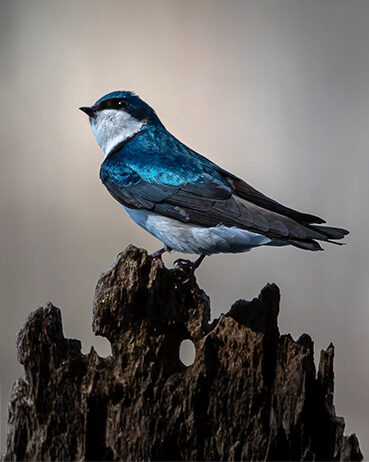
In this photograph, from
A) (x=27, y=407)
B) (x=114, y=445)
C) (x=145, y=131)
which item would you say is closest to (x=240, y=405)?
(x=114, y=445)

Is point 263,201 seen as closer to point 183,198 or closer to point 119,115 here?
point 183,198

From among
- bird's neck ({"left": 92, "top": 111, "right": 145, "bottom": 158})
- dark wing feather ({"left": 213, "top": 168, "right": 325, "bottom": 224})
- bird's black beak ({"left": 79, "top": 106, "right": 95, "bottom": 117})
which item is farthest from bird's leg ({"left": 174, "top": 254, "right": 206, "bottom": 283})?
bird's black beak ({"left": 79, "top": 106, "right": 95, "bottom": 117})

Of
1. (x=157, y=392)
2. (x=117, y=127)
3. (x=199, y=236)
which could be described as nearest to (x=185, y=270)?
(x=199, y=236)

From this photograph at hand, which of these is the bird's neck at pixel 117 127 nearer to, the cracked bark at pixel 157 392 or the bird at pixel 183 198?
the bird at pixel 183 198

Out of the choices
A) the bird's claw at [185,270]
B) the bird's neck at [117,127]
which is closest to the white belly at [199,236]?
the bird's claw at [185,270]

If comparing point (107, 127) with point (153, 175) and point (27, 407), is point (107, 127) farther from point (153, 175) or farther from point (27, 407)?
point (27, 407)

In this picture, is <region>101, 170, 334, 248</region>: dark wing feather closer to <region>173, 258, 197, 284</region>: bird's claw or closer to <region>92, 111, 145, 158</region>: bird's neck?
<region>173, 258, 197, 284</region>: bird's claw
